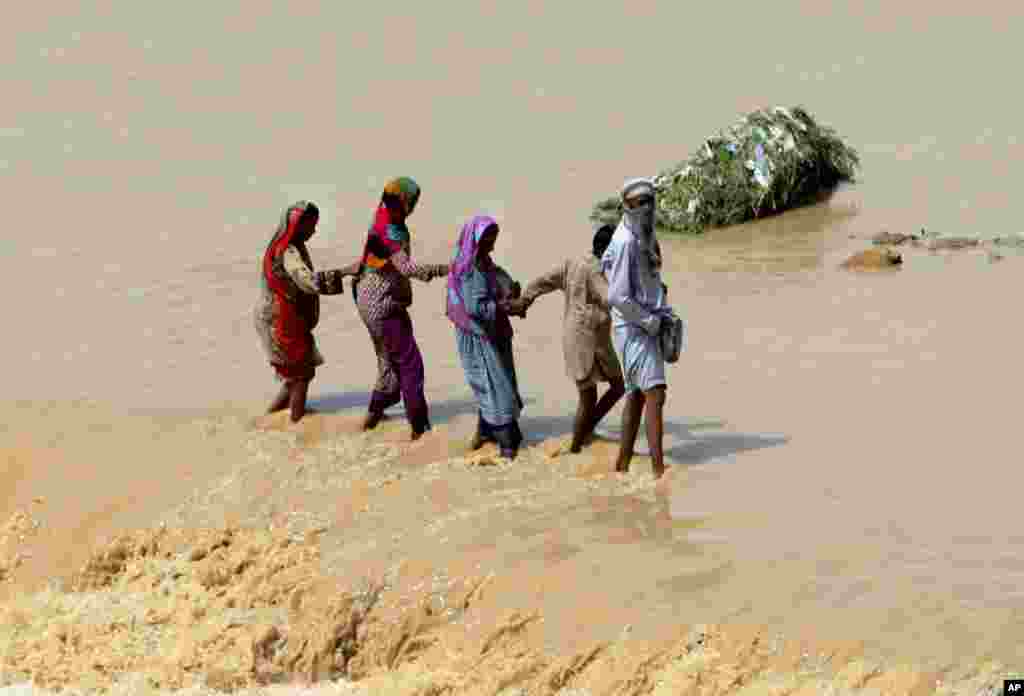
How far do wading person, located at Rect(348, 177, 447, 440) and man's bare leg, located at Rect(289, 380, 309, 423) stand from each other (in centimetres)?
65

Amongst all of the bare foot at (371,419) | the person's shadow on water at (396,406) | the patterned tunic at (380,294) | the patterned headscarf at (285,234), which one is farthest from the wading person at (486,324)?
the patterned headscarf at (285,234)

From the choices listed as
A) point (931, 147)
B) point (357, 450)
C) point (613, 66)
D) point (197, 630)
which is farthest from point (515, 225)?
point (613, 66)

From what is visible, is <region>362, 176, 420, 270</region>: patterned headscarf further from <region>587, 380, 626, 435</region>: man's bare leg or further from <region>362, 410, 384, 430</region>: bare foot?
<region>587, 380, 626, 435</region>: man's bare leg

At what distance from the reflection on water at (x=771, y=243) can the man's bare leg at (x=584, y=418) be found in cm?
555

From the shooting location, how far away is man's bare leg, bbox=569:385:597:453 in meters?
8.62

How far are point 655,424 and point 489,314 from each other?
1.19 meters

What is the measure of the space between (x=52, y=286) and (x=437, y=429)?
20.9 ft

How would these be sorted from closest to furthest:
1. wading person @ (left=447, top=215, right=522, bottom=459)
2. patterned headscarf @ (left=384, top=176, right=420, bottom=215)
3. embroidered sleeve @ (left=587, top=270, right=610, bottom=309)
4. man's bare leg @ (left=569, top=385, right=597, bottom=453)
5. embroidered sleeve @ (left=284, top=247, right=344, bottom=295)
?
embroidered sleeve @ (left=587, top=270, right=610, bottom=309)
wading person @ (left=447, top=215, right=522, bottom=459)
man's bare leg @ (left=569, top=385, right=597, bottom=453)
patterned headscarf @ (left=384, top=176, right=420, bottom=215)
embroidered sleeve @ (left=284, top=247, right=344, bottom=295)

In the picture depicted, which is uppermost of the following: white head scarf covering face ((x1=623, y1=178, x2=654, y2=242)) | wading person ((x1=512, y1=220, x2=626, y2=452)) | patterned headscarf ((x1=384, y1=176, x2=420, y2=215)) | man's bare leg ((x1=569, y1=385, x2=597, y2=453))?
patterned headscarf ((x1=384, y1=176, x2=420, y2=215))

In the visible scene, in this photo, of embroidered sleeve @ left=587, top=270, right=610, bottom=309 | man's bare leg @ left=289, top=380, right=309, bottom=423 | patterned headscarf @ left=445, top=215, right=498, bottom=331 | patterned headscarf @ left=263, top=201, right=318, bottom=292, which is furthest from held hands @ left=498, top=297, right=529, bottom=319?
man's bare leg @ left=289, top=380, right=309, bottom=423

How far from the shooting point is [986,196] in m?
16.5

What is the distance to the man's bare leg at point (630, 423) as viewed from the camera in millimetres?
8094

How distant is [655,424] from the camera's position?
804 cm

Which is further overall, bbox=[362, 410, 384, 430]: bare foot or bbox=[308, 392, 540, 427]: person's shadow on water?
bbox=[308, 392, 540, 427]: person's shadow on water
